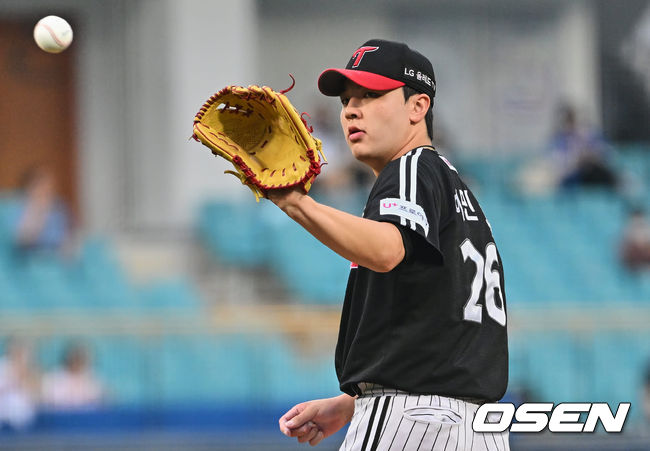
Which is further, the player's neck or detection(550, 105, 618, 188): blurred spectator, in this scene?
detection(550, 105, 618, 188): blurred spectator

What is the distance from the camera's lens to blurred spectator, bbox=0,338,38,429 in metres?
9.29

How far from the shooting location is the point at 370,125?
3.69 meters

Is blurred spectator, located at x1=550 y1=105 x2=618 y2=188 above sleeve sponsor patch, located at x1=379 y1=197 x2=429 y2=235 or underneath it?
underneath

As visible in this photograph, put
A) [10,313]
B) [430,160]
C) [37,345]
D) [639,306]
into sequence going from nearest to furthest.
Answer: [430,160]
[37,345]
[10,313]
[639,306]

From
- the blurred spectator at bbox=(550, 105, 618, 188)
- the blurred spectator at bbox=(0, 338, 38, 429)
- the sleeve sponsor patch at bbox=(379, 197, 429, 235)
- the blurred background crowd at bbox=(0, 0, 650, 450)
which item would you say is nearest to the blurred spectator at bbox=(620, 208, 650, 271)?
the blurred background crowd at bbox=(0, 0, 650, 450)

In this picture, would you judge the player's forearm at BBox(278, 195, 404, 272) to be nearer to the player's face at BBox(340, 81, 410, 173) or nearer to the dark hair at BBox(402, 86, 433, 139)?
the player's face at BBox(340, 81, 410, 173)

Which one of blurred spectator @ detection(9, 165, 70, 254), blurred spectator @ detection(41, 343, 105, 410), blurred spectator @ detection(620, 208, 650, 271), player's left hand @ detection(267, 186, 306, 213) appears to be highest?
player's left hand @ detection(267, 186, 306, 213)

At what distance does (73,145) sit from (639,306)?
8.21 meters

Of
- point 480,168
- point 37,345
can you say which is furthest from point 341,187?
point 37,345

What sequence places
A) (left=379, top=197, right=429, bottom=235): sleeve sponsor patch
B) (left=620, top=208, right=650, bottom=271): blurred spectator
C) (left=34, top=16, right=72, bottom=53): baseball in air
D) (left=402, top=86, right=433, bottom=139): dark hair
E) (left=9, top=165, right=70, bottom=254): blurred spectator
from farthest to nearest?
(left=620, top=208, right=650, bottom=271): blurred spectator → (left=9, top=165, right=70, bottom=254): blurred spectator → (left=34, top=16, right=72, bottom=53): baseball in air → (left=402, top=86, right=433, bottom=139): dark hair → (left=379, top=197, right=429, bottom=235): sleeve sponsor patch

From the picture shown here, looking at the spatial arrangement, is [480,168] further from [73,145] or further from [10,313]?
[10,313]

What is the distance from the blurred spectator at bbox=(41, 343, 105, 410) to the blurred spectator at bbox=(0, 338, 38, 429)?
113mm

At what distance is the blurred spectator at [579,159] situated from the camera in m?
13.4

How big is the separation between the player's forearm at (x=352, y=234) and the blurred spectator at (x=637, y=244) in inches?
A: 360
